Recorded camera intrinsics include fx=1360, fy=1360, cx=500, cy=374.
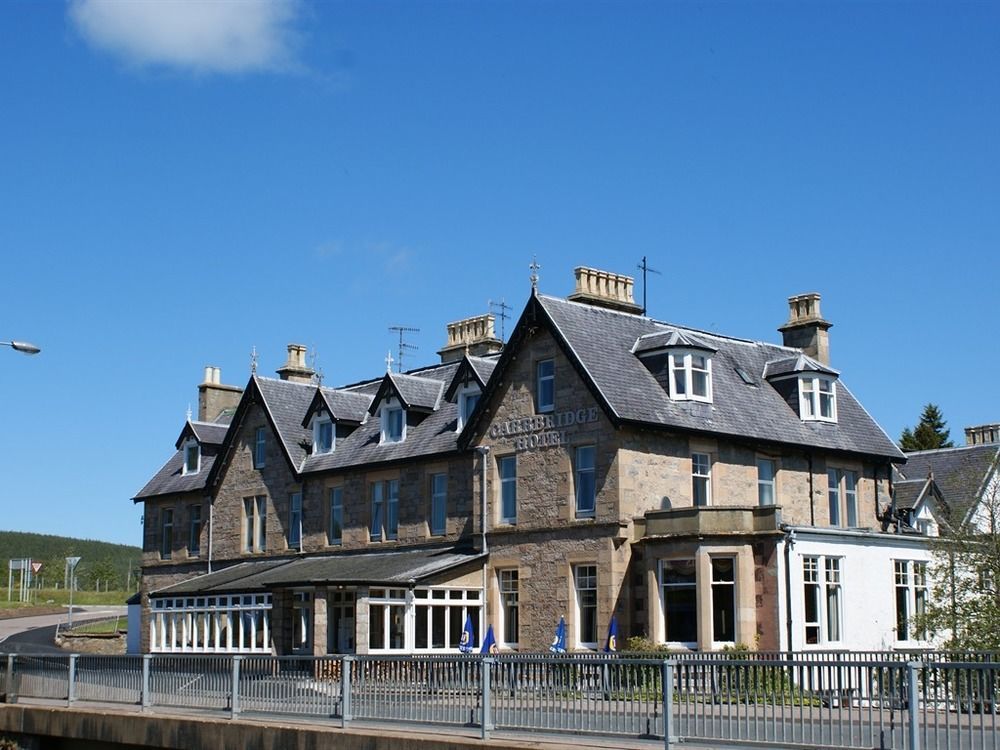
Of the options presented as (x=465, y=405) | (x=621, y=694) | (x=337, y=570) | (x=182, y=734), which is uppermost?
(x=465, y=405)

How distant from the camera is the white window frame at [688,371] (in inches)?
1419

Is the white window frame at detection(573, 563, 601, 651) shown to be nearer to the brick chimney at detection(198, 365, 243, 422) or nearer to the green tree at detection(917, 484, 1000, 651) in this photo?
the green tree at detection(917, 484, 1000, 651)

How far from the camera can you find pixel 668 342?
36.3 m

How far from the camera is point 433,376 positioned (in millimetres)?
45281

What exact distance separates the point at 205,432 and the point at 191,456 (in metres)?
1.09

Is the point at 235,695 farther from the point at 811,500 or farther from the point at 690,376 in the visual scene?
the point at 811,500

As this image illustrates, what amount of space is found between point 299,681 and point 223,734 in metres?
1.36

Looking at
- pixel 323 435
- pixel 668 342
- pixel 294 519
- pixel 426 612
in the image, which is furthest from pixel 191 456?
pixel 668 342

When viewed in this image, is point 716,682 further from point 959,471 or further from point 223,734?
point 959,471

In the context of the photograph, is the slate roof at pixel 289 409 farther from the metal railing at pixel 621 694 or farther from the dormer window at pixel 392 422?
the metal railing at pixel 621 694

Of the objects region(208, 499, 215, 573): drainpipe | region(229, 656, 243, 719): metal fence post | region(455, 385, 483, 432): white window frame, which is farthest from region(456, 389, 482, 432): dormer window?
region(229, 656, 243, 719): metal fence post

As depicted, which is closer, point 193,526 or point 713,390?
point 713,390

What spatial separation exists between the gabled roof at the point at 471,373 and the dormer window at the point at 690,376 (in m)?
5.40

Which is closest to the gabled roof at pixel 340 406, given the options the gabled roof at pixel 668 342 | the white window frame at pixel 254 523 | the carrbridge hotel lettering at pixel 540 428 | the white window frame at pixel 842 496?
the white window frame at pixel 254 523
